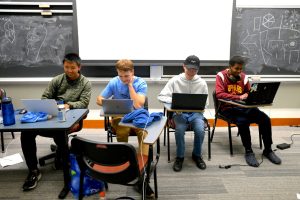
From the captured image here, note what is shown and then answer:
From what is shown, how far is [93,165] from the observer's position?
175 centimetres

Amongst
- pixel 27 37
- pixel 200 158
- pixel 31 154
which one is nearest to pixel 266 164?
pixel 200 158

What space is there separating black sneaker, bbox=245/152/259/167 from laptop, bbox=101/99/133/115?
148 cm

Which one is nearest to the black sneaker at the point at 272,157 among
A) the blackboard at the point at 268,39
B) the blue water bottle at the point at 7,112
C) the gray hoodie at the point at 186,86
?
the gray hoodie at the point at 186,86

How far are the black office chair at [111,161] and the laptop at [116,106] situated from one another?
24.7 inches

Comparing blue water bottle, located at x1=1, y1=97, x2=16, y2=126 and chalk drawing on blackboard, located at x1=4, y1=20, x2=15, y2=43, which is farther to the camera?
chalk drawing on blackboard, located at x1=4, y1=20, x2=15, y2=43

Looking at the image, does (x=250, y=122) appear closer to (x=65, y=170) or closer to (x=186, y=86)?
(x=186, y=86)

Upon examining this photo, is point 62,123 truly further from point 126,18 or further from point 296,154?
point 296,154

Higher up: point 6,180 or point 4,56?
point 4,56

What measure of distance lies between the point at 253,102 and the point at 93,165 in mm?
1810

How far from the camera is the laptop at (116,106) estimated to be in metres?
2.30

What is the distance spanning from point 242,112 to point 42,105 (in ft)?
7.09

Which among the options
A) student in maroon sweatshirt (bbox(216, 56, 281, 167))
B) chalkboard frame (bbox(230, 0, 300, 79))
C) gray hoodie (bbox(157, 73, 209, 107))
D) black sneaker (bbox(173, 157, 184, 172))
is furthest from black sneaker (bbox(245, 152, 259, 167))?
chalkboard frame (bbox(230, 0, 300, 79))

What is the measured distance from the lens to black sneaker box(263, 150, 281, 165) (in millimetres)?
2863

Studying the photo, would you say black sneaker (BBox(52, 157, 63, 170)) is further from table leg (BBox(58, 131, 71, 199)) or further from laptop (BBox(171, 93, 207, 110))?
laptop (BBox(171, 93, 207, 110))
